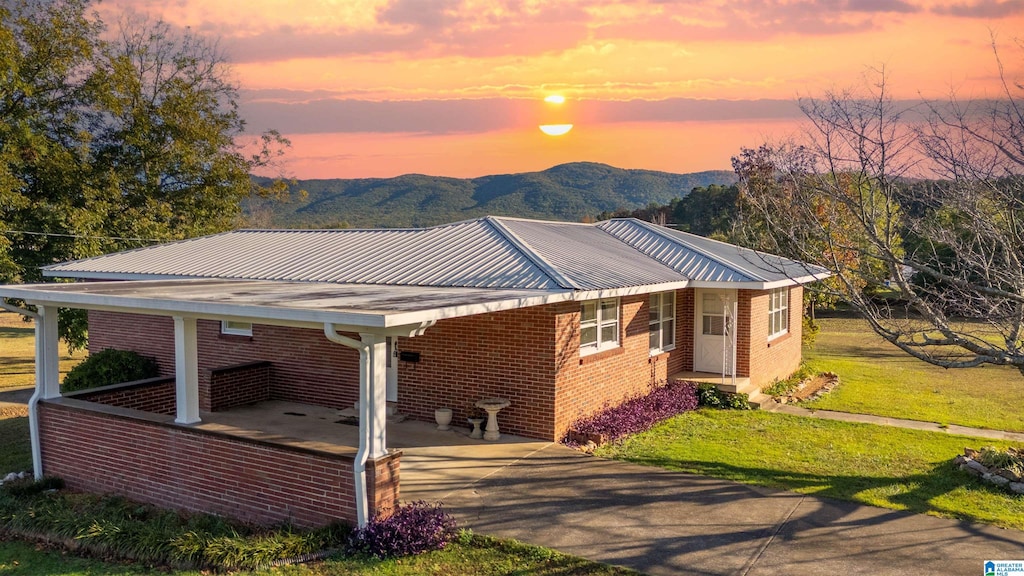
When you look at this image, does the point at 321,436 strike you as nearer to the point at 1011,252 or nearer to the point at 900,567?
the point at 900,567

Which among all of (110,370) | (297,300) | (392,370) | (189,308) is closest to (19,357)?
(110,370)

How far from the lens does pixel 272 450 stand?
8477 millimetres

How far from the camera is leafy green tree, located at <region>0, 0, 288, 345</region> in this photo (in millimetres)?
21312

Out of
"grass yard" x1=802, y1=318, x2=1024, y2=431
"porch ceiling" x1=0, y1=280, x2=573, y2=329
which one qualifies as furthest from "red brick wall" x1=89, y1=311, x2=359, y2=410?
"grass yard" x1=802, y1=318, x2=1024, y2=431

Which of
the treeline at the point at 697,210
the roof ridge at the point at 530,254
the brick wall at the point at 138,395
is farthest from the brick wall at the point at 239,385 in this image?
the treeline at the point at 697,210

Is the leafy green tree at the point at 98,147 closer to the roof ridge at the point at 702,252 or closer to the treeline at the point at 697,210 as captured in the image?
the roof ridge at the point at 702,252

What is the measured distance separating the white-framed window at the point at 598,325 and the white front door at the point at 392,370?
319 cm

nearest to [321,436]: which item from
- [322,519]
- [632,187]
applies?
[322,519]

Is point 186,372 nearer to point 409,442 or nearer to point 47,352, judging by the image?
point 47,352

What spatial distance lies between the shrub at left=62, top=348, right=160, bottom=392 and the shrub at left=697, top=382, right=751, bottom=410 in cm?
1121

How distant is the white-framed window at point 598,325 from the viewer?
12.4 meters

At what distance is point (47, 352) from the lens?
10500 millimetres

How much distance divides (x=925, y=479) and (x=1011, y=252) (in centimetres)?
332

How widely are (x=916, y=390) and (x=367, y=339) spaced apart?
1533 centimetres
